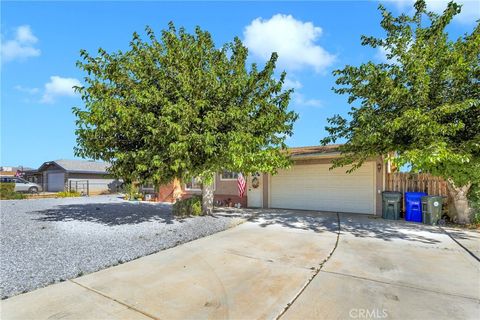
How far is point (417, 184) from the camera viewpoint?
412 inches

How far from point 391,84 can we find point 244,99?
14.2ft

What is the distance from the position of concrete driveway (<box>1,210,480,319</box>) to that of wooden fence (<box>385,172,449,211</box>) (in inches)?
151

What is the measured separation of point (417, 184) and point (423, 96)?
424 cm

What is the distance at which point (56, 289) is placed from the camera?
13.0 ft

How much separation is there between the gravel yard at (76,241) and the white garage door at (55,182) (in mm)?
20703

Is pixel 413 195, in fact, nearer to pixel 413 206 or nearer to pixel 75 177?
pixel 413 206

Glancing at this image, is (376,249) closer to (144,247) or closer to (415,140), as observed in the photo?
(415,140)

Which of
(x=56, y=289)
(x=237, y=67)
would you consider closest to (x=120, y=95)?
(x=237, y=67)

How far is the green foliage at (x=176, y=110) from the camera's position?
727 centimetres

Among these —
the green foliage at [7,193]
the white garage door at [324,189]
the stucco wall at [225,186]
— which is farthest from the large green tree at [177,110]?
the green foliage at [7,193]

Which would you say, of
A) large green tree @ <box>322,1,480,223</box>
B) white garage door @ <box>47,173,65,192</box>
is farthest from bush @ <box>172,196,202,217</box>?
white garage door @ <box>47,173,65,192</box>

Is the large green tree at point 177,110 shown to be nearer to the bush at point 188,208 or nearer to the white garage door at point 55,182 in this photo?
the bush at point 188,208

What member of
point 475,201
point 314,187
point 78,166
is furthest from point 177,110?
point 78,166

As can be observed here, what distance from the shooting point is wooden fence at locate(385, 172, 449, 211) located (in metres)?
10.1
